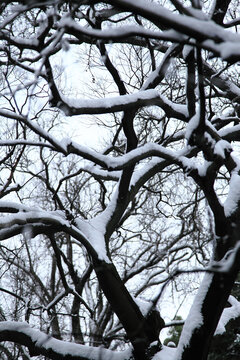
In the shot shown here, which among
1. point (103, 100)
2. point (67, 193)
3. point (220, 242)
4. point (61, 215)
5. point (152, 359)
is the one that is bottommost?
point (152, 359)

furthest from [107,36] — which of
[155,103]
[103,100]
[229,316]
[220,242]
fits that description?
[229,316]

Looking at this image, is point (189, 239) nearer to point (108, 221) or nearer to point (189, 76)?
point (108, 221)

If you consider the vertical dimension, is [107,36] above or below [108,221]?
below

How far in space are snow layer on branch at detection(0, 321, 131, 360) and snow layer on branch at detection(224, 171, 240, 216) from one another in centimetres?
220

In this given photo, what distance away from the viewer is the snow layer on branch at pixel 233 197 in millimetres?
4855

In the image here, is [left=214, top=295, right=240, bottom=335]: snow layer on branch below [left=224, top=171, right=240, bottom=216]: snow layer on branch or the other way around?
below

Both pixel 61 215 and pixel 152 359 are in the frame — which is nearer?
pixel 152 359

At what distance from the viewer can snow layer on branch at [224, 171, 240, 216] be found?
15.9ft

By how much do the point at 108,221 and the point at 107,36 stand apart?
11.5 feet

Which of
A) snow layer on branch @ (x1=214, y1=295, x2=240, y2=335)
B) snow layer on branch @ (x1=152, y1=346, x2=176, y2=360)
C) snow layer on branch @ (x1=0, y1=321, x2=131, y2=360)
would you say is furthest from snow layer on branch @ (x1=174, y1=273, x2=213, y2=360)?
snow layer on branch @ (x1=214, y1=295, x2=240, y2=335)

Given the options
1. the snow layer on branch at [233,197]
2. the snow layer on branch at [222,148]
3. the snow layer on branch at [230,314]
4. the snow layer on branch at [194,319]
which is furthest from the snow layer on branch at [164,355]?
the snow layer on branch at [222,148]

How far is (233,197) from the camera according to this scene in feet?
16.5

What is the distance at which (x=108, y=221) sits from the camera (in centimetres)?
546

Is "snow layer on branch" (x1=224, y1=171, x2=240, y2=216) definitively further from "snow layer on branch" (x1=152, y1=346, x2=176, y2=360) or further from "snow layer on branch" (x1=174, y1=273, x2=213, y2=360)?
"snow layer on branch" (x1=152, y1=346, x2=176, y2=360)
